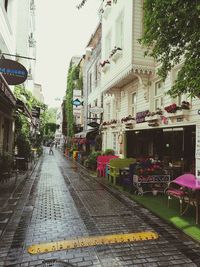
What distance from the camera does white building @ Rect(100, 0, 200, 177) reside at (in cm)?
1016

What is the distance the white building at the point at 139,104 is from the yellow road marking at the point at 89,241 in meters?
3.45

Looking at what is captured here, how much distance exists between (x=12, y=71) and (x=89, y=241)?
6685mm

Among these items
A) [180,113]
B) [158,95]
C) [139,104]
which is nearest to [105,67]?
[139,104]

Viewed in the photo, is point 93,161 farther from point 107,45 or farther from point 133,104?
point 107,45

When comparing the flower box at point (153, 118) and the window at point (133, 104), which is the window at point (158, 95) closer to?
the flower box at point (153, 118)

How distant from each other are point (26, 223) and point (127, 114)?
32.7 ft

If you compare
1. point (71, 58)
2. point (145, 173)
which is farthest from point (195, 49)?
point (71, 58)

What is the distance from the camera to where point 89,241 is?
16.9 feet

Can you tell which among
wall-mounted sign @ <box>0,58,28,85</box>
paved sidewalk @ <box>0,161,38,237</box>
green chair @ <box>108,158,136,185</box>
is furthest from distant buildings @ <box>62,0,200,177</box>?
paved sidewalk @ <box>0,161,38,237</box>

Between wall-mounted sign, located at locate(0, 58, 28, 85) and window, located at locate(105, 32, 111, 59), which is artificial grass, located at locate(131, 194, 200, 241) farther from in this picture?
window, located at locate(105, 32, 111, 59)

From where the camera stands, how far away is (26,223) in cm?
625

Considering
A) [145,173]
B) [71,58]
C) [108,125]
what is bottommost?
[145,173]

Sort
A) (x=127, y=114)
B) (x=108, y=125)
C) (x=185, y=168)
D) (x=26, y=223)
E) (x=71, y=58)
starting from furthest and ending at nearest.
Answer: (x=71, y=58)
(x=108, y=125)
(x=127, y=114)
(x=185, y=168)
(x=26, y=223)

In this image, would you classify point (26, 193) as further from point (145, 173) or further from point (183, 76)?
point (183, 76)
